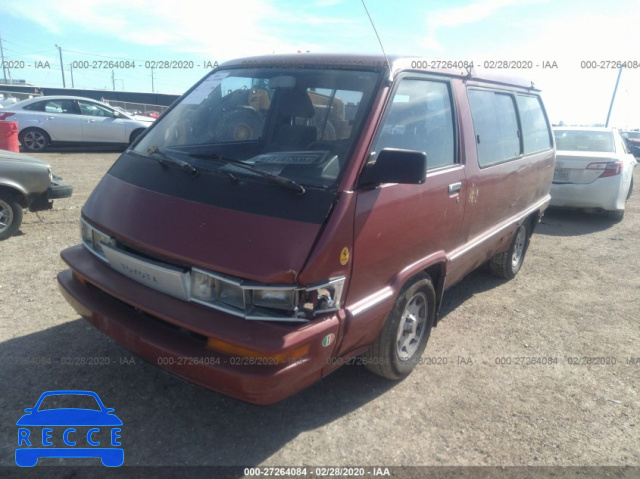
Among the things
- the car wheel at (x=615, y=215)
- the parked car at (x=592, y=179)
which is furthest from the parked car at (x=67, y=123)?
the car wheel at (x=615, y=215)

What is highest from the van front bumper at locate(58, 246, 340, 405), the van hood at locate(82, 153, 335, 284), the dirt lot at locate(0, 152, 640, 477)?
the van hood at locate(82, 153, 335, 284)

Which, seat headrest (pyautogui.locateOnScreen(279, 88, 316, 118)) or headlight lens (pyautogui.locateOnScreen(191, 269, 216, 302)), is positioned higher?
seat headrest (pyautogui.locateOnScreen(279, 88, 316, 118))

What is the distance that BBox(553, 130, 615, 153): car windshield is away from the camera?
335 inches

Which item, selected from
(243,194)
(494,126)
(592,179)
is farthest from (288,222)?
(592,179)

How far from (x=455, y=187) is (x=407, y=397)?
1488mm

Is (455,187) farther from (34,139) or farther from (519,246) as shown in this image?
(34,139)

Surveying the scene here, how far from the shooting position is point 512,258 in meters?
5.31

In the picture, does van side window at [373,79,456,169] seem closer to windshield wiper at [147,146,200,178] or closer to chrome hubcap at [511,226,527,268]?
windshield wiper at [147,146,200,178]

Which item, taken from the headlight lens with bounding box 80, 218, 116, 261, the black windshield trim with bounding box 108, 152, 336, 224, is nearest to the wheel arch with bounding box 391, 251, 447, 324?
the black windshield trim with bounding box 108, 152, 336, 224

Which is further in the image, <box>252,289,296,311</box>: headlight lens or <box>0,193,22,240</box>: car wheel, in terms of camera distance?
<box>0,193,22,240</box>: car wheel

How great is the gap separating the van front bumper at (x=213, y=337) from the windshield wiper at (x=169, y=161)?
2.33 feet

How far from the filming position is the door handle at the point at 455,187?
3328 mm

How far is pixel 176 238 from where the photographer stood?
2492 millimetres

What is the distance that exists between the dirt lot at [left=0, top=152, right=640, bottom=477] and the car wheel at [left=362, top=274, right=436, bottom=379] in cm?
19
